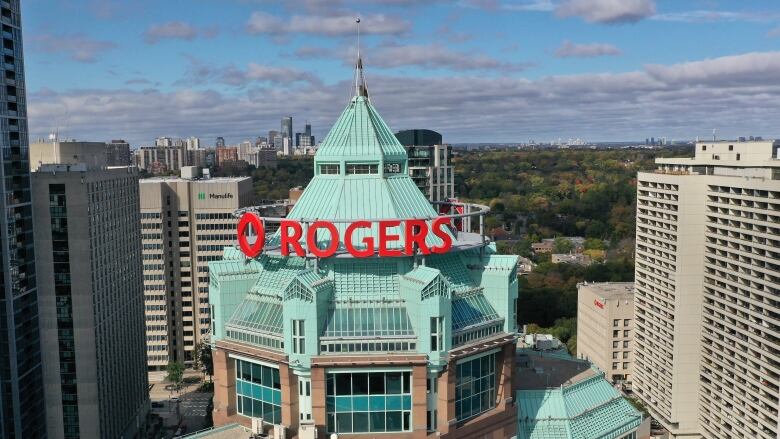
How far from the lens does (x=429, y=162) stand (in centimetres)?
16238

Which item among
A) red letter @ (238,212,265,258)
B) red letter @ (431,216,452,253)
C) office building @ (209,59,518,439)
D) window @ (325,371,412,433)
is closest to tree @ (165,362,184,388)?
office building @ (209,59,518,439)

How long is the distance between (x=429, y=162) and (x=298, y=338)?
109 metres

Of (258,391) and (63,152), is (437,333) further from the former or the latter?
(63,152)

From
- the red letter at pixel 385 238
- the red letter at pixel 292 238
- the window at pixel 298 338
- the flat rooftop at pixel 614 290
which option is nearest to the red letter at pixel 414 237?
the red letter at pixel 385 238

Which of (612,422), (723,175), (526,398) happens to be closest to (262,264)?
(526,398)

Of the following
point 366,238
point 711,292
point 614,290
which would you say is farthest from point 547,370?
point 614,290

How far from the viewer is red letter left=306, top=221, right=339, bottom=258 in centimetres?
6012

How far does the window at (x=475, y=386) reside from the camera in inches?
2416

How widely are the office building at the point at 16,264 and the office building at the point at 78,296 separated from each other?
1842 mm

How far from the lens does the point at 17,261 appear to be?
87750 millimetres

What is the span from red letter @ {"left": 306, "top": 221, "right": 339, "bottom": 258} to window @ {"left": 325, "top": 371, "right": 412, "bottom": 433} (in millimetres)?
10460

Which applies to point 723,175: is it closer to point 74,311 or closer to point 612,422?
point 612,422

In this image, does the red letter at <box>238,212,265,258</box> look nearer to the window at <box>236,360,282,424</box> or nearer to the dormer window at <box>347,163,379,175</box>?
the window at <box>236,360,282,424</box>

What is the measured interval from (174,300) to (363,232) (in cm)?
9911
